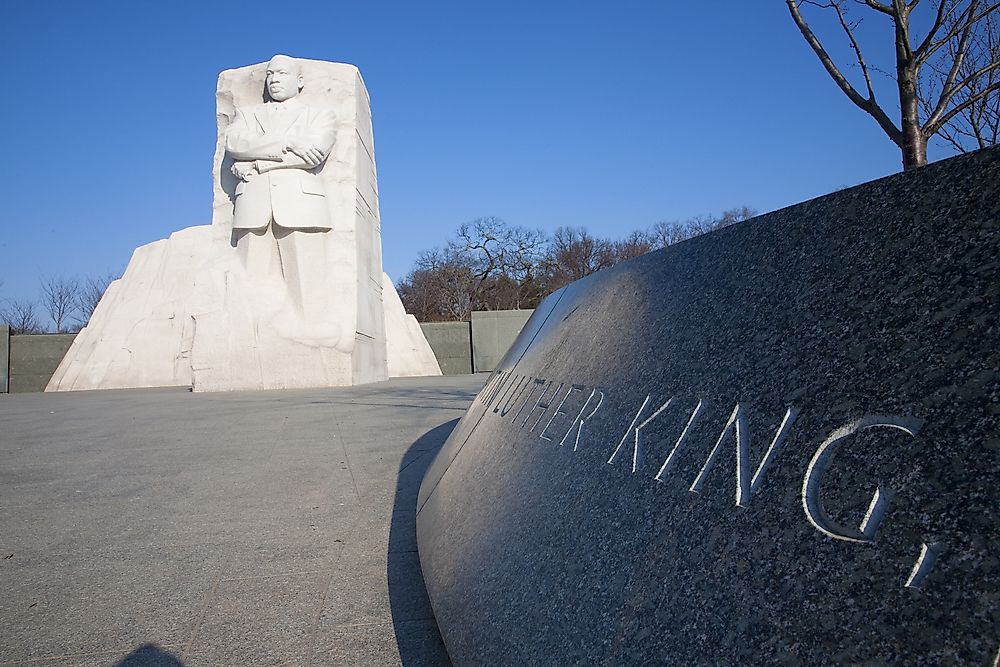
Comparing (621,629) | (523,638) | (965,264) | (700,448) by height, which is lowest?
(523,638)

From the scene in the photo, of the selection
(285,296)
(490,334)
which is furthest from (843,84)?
(490,334)

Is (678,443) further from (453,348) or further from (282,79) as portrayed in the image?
(453,348)

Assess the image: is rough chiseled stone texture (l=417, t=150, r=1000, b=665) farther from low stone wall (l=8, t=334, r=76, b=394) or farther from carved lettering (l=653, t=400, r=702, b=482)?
low stone wall (l=8, t=334, r=76, b=394)

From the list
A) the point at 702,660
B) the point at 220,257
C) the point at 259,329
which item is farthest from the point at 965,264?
the point at 220,257

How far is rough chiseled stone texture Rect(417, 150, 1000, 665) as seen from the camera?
76 centimetres

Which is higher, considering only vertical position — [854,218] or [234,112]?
[234,112]

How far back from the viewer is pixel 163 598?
2195 millimetres

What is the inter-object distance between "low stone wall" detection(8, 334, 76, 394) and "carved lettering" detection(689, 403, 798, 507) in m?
18.6

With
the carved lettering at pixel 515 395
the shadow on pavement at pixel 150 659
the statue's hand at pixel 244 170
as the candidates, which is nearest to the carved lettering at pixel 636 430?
the carved lettering at pixel 515 395

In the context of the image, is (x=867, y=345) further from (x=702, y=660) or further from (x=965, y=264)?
(x=702, y=660)

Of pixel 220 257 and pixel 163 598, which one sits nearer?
pixel 163 598

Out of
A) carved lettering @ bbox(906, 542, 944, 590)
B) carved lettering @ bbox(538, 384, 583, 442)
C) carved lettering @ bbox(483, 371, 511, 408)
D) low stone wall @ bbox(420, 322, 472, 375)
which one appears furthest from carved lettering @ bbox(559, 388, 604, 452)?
low stone wall @ bbox(420, 322, 472, 375)

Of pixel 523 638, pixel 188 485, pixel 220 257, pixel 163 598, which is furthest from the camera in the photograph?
pixel 220 257

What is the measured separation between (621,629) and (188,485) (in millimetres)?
3356
